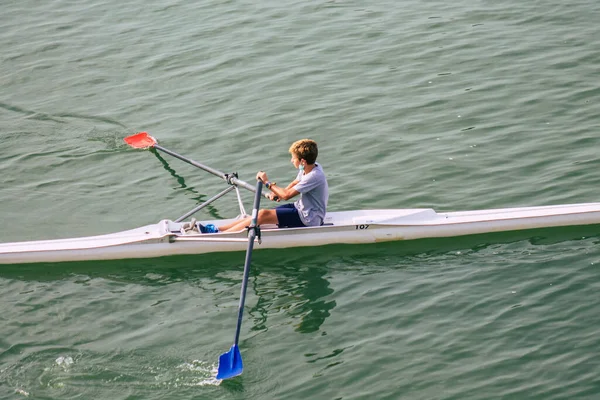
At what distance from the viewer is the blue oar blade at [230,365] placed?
8.80 m

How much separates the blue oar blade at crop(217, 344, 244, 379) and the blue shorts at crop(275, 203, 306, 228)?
259 centimetres

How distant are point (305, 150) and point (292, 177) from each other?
8.63 feet

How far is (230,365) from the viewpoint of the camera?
29.0 feet

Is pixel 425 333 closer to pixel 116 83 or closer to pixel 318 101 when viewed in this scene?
pixel 318 101

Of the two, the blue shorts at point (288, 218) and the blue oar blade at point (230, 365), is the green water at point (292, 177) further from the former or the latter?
the blue shorts at point (288, 218)

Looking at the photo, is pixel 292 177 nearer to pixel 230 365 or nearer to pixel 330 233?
pixel 330 233

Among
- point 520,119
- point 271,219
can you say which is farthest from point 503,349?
point 520,119

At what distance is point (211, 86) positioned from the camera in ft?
55.0

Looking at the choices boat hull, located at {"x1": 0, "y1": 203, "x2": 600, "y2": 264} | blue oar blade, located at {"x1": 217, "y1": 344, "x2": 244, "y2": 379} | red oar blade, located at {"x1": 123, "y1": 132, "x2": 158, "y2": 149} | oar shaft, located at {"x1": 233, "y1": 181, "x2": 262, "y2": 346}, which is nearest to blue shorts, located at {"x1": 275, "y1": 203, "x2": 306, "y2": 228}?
boat hull, located at {"x1": 0, "y1": 203, "x2": 600, "y2": 264}

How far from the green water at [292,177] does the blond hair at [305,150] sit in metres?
1.33

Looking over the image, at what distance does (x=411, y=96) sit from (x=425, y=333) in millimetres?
6968

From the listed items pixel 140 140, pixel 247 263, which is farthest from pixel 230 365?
pixel 140 140

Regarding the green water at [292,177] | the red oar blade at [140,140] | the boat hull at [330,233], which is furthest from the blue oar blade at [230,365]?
the red oar blade at [140,140]

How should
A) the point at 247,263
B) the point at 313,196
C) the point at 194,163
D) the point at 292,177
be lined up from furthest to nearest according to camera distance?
the point at 292,177 → the point at 194,163 → the point at 313,196 → the point at 247,263
